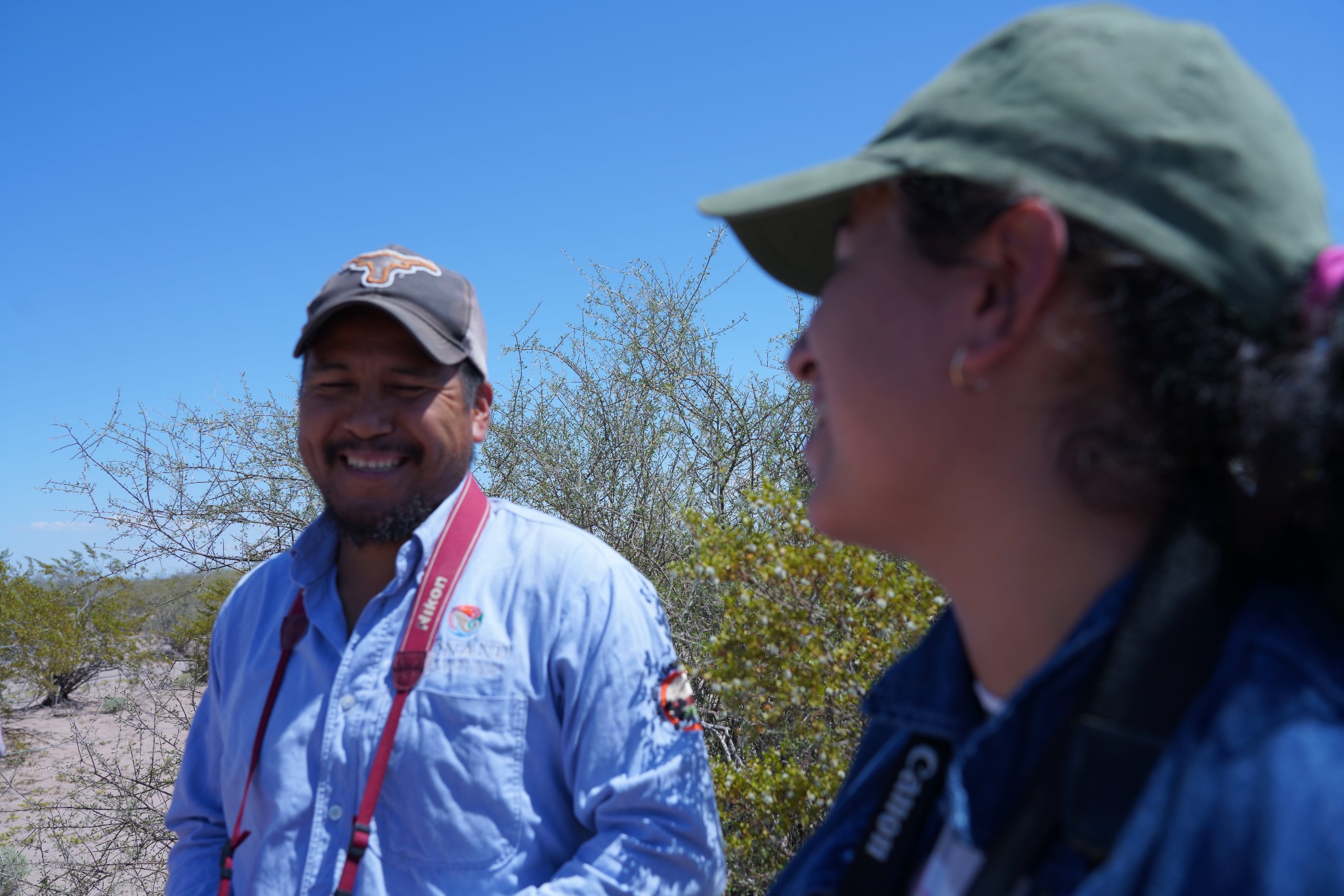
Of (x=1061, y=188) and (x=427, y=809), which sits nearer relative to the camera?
(x=1061, y=188)

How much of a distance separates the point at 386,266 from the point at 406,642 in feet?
3.10

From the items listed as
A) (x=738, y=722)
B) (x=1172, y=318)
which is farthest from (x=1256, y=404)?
(x=738, y=722)

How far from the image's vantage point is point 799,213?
1.18 m

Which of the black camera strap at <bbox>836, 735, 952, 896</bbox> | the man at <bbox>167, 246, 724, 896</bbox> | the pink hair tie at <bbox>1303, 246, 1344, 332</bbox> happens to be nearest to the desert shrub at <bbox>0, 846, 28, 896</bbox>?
the man at <bbox>167, 246, 724, 896</bbox>

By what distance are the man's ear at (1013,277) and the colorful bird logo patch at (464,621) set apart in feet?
4.44

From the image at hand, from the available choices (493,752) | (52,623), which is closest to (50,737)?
(52,623)

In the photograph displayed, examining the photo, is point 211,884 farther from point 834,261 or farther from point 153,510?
point 153,510

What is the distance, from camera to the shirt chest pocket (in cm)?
173

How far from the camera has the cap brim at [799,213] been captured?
3.05 feet

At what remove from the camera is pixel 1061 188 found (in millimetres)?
799

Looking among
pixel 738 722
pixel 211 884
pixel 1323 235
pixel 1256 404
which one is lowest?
pixel 738 722

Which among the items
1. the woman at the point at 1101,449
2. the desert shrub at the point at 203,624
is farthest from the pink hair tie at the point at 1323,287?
the desert shrub at the point at 203,624

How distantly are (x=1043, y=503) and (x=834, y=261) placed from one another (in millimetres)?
522

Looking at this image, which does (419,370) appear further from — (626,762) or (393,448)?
(626,762)
